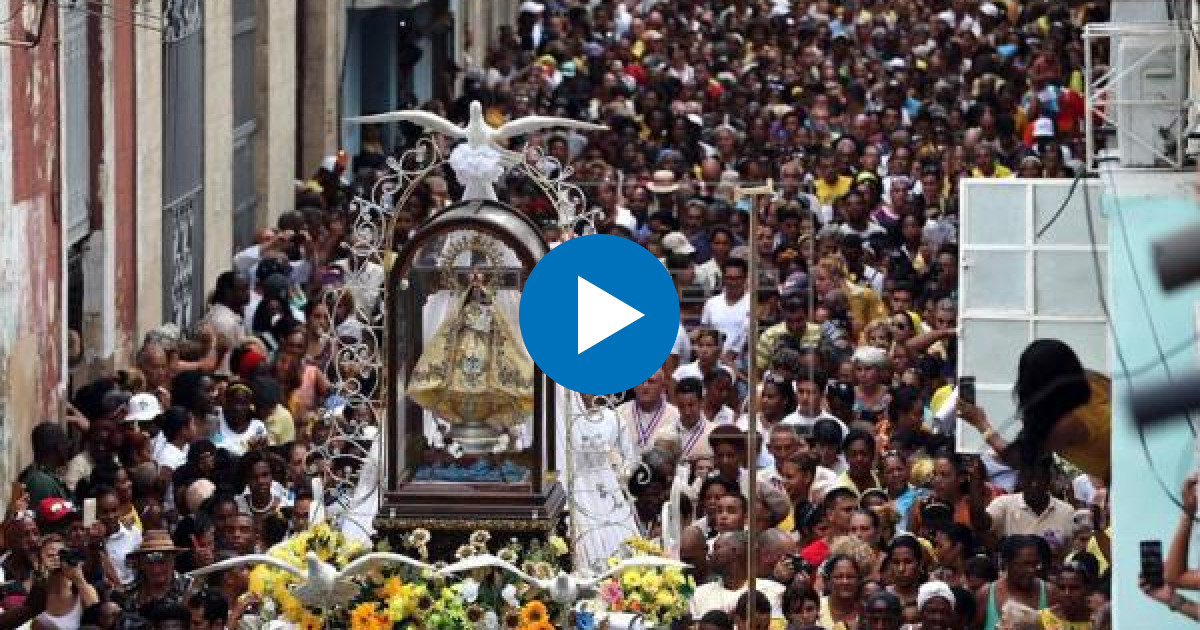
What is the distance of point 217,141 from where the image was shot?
Answer: 28812 millimetres

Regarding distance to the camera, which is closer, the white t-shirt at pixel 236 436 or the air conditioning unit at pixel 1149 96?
the air conditioning unit at pixel 1149 96

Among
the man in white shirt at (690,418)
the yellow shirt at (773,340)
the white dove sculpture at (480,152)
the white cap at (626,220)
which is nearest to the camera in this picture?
the white dove sculpture at (480,152)

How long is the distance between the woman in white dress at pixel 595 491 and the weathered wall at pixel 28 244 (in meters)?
→ 5.92

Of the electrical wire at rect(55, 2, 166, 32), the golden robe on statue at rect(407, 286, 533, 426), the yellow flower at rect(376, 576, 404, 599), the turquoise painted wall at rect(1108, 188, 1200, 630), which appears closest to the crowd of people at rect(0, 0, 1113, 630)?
the turquoise painted wall at rect(1108, 188, 1200, 630)

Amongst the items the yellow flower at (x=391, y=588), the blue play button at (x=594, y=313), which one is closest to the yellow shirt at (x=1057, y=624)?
the blue play button at (x=594, y=313)

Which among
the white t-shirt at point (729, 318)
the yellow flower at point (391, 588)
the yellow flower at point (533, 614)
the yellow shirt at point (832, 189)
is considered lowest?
the yellow flower at point (533, 614)

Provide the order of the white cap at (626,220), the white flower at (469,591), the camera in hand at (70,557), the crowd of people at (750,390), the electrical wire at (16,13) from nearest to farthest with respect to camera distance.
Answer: the white flower at (469,591) < the crowd of people at (750,390) < the camera in hand at (70,557) < the electrical wire at (16,13) < the white cap at (626,220)

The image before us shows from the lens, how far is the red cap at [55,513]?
16.6 m

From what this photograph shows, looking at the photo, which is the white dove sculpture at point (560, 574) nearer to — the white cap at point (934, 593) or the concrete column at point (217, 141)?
the white cap at point (934, 593)

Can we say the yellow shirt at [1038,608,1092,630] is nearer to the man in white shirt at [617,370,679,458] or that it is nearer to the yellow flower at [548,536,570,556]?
the yellow flower at [548,536,570,556]

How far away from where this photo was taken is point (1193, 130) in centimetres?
1507

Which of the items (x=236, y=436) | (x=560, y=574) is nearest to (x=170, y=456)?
(x=236, y=436)

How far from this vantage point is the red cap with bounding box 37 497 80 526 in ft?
54.3

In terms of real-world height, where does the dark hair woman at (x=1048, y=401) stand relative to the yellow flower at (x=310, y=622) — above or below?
above
